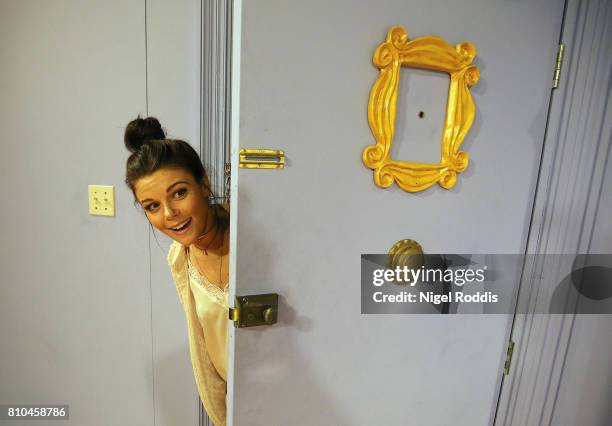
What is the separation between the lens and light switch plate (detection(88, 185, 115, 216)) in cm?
101

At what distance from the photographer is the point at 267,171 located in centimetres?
50

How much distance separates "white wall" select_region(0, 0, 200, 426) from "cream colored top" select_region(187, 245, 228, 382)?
1.20 ft

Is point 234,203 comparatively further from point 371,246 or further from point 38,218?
point 38,218

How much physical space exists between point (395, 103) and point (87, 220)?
1.08 meters

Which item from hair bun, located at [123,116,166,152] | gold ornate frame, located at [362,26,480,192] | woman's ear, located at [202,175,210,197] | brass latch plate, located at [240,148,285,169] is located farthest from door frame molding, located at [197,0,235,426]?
gold ornate frame, located at [362,26,480,192]

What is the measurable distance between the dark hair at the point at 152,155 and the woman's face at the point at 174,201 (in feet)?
0.04

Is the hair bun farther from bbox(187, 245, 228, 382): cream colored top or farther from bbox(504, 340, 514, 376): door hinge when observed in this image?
bbox(504, 340, 514, 376): door hinge

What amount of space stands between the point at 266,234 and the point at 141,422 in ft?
3.86

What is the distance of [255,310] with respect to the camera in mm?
522

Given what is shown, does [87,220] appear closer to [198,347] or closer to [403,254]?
[198,347]

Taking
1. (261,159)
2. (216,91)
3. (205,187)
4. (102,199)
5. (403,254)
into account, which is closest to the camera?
(261,159)

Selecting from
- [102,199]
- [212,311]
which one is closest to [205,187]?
[212,311]

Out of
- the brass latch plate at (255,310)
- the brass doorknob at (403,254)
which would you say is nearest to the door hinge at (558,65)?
the brass doorknob at (403,254)

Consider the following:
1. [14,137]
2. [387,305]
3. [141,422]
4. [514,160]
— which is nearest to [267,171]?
[387,305]
